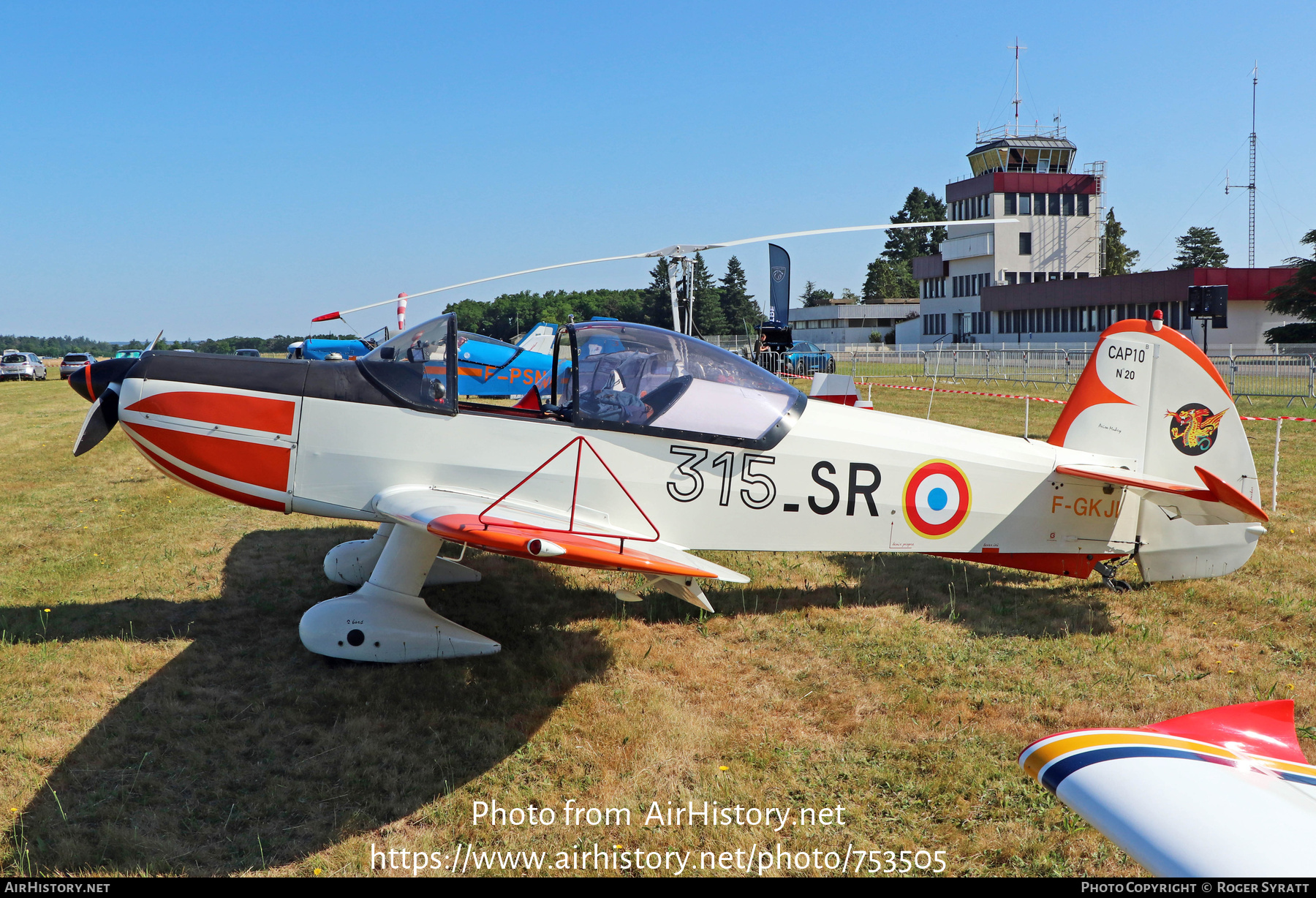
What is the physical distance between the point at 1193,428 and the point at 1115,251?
9093cm

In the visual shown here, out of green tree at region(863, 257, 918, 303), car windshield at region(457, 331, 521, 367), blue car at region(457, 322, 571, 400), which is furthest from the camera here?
green tree at region(863, 257, 918, 303)

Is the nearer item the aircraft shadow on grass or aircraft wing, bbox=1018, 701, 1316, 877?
aircraft wing, bbox=1018, 701, 1316, 877

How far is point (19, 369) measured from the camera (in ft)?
120

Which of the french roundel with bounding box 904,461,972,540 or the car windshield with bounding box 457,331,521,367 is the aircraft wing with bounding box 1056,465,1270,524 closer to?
the french roundel with bounding box 904,461,972,540

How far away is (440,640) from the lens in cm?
495

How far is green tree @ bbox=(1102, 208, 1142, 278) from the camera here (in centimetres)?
8294

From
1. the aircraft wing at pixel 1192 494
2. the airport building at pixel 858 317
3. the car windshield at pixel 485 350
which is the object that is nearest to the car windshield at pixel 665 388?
the aircraft wing at pixel 1192 494

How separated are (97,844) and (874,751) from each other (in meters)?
3.36

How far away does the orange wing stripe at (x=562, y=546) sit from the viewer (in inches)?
145

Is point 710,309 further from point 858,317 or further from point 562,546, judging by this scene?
point 562,546

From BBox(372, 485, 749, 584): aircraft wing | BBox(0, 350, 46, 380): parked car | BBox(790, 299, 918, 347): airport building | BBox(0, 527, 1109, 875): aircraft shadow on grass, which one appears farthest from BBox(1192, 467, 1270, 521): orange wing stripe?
BBox(790, 299, 918, 347): airport building

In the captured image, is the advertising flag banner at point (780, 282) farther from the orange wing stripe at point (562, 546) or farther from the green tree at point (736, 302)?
the green tree at point (736, 302)

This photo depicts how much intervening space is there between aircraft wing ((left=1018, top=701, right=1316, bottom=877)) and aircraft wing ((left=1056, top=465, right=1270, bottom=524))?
3.27m
